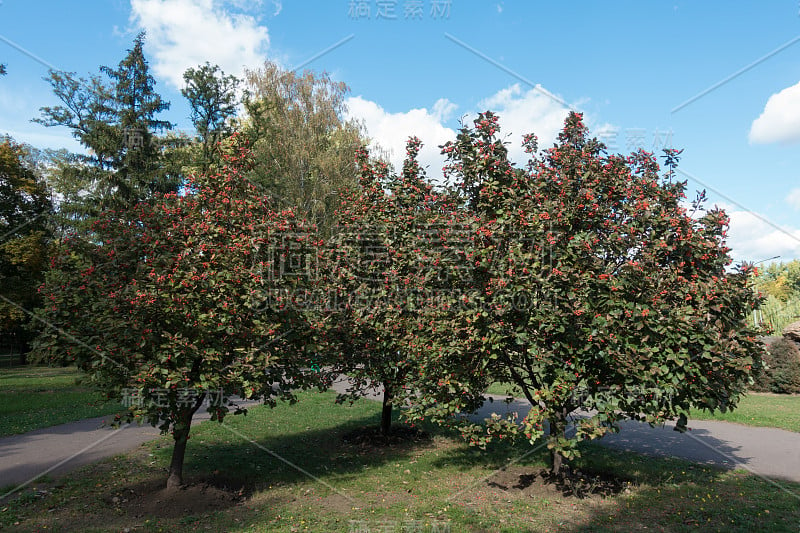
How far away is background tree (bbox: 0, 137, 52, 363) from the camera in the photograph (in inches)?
1047

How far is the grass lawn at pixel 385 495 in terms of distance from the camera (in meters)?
6.26

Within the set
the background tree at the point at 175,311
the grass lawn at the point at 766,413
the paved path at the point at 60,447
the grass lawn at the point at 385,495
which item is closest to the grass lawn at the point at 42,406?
the paved path at the point at 60,447

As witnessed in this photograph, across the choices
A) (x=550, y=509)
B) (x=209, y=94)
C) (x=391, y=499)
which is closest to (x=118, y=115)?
(x=209, y=94)

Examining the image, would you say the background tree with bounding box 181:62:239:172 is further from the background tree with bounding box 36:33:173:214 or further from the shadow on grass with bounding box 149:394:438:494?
the shadow on grass with bounding box 149:394:438:494

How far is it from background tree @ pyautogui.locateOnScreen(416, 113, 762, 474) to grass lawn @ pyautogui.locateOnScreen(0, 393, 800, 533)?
3.72ft

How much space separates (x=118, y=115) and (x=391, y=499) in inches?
976

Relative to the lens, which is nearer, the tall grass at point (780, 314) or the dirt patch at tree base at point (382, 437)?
the dirt patch at tree base at point (382, 437)

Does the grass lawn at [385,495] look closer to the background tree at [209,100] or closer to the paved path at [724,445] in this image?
the paved path at [724,445]

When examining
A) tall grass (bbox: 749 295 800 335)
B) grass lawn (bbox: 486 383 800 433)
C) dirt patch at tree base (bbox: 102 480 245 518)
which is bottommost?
dirt patch at tree base (bbox: 102 480 245 518)

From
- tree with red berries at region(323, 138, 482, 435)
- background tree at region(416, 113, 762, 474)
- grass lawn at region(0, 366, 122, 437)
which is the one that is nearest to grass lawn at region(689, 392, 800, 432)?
background tree at region(416, 113, 762, 474)

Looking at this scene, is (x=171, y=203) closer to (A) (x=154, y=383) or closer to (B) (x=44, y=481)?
(A) (x=154, y=383)

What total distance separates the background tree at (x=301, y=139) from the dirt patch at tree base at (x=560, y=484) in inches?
691

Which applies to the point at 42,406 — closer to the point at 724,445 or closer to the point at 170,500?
the point at 170,500

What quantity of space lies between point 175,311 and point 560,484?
6.74m
